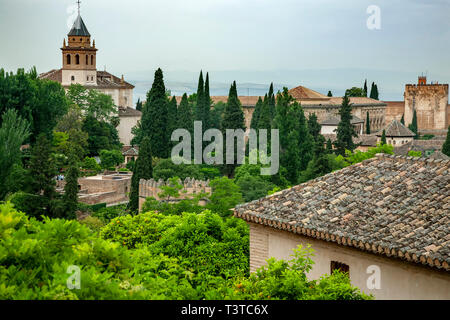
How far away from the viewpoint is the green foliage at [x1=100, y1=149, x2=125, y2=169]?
59.2 m

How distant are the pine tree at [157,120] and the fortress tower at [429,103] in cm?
5688

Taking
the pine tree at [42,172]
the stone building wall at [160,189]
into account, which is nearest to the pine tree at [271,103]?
the stone building wall at [160,189]

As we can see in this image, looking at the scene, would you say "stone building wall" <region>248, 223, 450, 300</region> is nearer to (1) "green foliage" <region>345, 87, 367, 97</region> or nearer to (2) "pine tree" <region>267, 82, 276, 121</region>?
(2) "pine tree" <region>267, 82, 276, 121</region>

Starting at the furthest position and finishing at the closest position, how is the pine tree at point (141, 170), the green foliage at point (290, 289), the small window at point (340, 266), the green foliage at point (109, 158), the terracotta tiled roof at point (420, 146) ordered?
the terracotta tiled roof at point (420, 146)
the green foliage at point (109, 158)
the pine tree at point (141, 170)
the small window at point (340, 266)
the green foliage at point (290, 289)

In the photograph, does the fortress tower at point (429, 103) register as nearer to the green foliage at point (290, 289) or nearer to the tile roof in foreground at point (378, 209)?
the tile roof in foreground at point (378, 209)

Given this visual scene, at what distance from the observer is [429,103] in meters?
106

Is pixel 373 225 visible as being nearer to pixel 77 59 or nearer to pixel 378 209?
pixel 378 209

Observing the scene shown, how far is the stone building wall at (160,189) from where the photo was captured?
4014cm

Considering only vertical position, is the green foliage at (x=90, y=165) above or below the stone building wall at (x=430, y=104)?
below

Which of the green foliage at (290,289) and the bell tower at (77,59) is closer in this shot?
the green foliage at (290,289)

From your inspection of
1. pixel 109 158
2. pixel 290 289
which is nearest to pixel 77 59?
pixel 109 158
